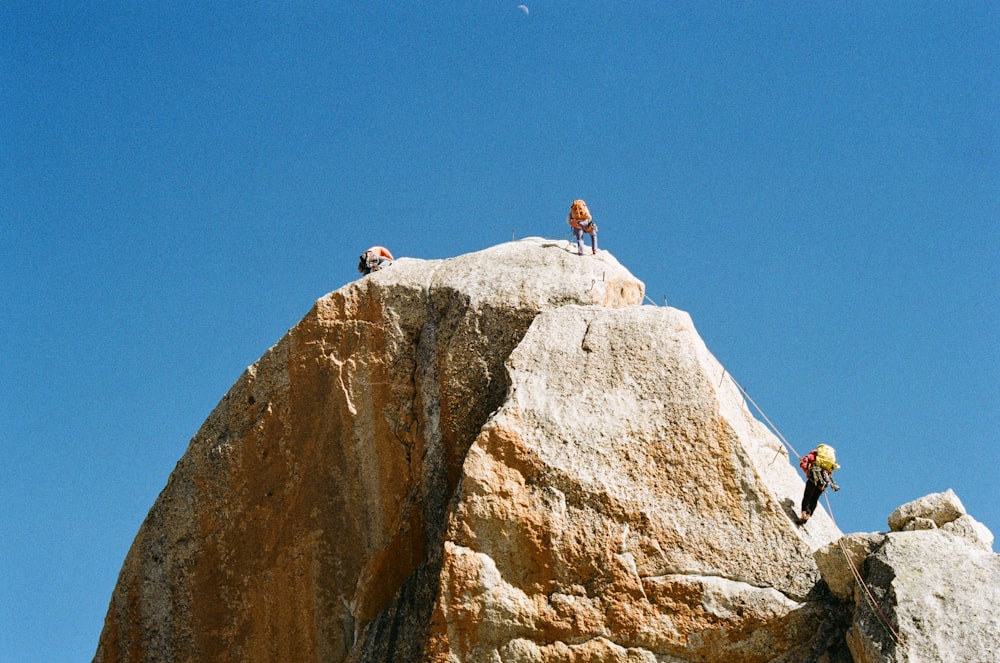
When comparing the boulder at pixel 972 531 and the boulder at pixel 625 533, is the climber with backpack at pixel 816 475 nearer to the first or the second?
the boulder at pixel 625 533

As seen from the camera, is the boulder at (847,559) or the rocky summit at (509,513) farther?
the rocky summit at (509,513)

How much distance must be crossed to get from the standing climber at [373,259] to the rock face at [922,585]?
925cm

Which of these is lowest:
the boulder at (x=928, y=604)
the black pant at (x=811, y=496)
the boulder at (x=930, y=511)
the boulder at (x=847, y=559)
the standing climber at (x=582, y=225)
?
the boulder at (x=928, y=604)

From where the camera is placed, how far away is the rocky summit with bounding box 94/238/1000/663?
1600 cm

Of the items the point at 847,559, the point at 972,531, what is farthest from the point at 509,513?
the point at 972,531

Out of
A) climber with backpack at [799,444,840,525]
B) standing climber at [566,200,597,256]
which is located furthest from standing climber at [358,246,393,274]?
climber with backpack at [799,444,840,525]

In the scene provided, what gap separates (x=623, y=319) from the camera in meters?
18.5

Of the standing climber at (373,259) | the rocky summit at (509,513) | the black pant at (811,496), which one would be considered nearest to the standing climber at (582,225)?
the rocky summit at (509,513)

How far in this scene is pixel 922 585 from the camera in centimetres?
1503

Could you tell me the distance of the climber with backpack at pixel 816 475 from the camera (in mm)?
16953

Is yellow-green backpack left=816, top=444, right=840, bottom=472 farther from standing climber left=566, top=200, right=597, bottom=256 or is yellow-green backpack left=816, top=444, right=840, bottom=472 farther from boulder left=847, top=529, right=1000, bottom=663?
standing climber left=566, top=200, right=597, bottom=256

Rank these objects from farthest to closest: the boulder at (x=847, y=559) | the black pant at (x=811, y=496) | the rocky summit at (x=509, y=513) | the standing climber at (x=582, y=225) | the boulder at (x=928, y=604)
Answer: the standing climber at (x=582, y=225) → the black pant at (x=811, y=496) → the rocky summit at (x=509, y=513) → the boulder at (x=847, y=559) → the boulder at (x=928, y=604)

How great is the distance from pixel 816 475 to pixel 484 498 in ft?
14.1

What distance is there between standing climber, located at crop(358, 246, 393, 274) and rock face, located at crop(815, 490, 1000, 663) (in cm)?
925
